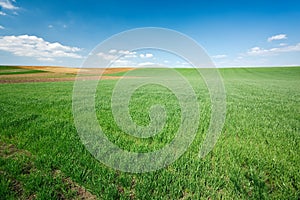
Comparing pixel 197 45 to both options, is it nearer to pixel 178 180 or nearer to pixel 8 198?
pixel 178 180

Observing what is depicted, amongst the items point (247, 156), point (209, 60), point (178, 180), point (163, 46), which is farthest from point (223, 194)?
point (163, 46)

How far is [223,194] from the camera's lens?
2.87 metres

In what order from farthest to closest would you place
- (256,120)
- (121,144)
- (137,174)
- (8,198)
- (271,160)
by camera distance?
(256,120)
(121,144)
(271,160)
(137,174)
(8,198)

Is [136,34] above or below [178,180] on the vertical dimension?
above

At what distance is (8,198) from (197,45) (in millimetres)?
4981

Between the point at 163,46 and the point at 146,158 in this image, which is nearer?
the point at 146,158

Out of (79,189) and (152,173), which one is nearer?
(79,189)

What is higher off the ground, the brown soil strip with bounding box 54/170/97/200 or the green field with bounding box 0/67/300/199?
the green field with bounding box 0/67/300/199

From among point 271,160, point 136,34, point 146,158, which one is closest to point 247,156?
point 271,160

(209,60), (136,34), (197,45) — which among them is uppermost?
(136,34)

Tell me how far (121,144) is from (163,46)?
308 cm

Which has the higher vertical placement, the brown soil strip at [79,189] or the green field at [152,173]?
the green field at [152,173]

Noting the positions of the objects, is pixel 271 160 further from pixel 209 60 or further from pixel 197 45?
pixel 197 45

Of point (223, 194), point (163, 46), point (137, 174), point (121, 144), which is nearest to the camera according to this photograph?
point (223, 194)
